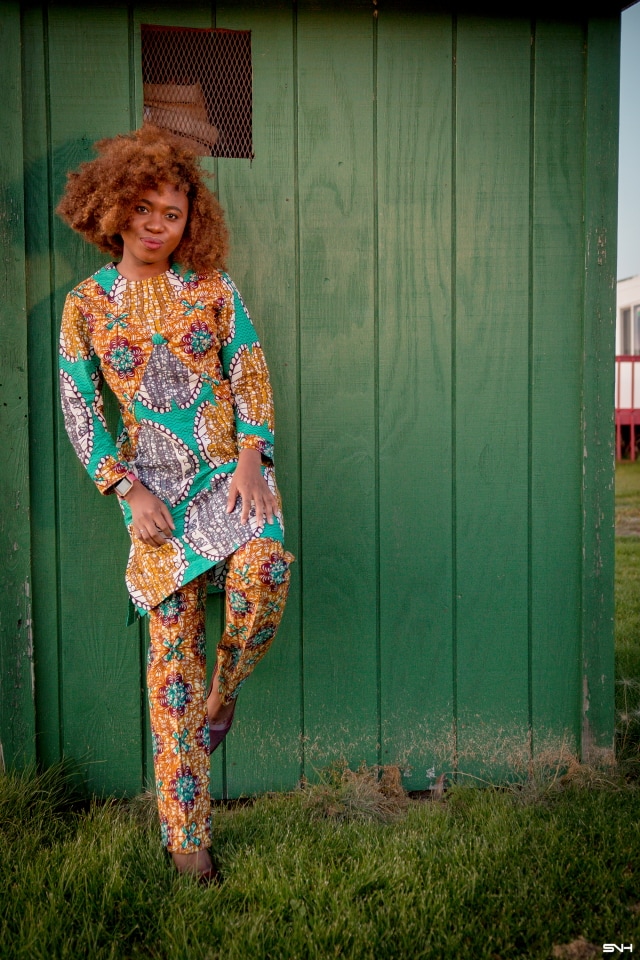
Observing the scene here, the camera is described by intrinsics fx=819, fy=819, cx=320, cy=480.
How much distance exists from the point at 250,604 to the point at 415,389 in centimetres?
96

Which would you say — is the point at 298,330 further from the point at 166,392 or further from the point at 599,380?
the point at 599,380

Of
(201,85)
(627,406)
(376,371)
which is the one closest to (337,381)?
A: (376,371)

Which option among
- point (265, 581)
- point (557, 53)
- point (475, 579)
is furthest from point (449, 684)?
point (557, 53)

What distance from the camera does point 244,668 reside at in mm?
2152

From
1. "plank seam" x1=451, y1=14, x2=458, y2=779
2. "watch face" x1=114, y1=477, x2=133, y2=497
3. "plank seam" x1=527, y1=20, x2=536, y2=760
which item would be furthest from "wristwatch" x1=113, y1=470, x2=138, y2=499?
"plank seam" x1=527, y1=20, x2=536, y2=760

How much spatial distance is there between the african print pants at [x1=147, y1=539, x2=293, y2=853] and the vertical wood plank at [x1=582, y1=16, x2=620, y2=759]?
1.14 m

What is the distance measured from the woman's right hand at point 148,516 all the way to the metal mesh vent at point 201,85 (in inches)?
43.6

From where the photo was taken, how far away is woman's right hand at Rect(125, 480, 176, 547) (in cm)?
206

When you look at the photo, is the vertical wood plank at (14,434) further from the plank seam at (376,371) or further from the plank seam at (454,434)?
the plank seam at (454,434)

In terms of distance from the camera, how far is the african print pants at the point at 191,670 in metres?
2.01

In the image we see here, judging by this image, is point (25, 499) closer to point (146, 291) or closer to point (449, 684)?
point (146, 291)

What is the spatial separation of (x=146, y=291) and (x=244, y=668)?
1.03m

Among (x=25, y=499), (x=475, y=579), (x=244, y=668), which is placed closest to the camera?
(x=244, y=668)

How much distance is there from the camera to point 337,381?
8.50 ft
